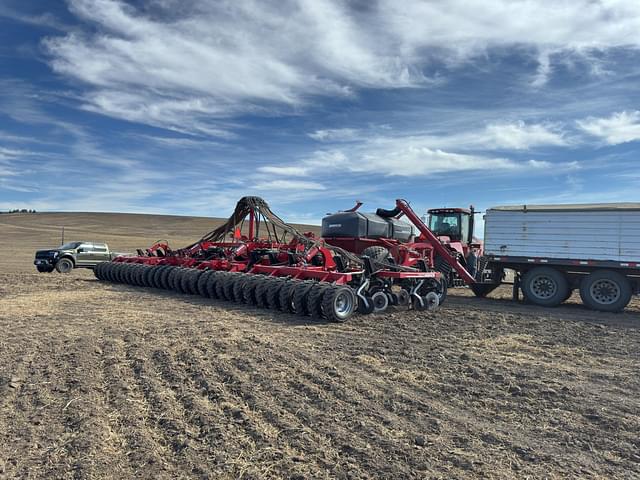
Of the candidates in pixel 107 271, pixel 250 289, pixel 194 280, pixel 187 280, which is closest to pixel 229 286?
pixel 250 289

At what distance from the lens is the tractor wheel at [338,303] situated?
9.45 m

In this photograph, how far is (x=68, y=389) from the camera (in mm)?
5062

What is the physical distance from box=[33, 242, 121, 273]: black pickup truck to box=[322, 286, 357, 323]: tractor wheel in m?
14.9

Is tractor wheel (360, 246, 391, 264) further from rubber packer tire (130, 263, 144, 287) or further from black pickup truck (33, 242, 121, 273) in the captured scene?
black pickup truck (33, 242, 121, 273)

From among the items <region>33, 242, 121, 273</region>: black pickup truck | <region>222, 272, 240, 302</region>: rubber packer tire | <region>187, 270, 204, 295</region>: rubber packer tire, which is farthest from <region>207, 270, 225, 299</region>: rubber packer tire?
<region>33, 242, 121, 273</region>: black pickup truck

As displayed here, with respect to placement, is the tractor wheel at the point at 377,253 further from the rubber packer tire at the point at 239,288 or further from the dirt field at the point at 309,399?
the dirt field at the point at 309,399

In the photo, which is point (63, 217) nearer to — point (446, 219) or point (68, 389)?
point (446, 219)

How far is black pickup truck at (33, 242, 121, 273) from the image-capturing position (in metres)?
20.6

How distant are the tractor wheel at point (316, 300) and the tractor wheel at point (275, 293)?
37.1 inches

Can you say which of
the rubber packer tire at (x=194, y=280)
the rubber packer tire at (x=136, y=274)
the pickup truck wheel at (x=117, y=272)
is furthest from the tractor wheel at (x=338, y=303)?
the pickup truck wheel at (x=117, y=272)

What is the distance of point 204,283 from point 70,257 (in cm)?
1095

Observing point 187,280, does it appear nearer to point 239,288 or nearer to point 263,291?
point 239,288

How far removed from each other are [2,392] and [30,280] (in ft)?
42.7

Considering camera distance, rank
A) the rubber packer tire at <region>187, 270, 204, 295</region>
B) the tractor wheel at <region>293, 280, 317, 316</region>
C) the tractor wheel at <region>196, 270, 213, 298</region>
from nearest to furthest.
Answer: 1. the tractor wheel at <region>293, 280, 317, 316</region>
2. the tractor wheel at <region>196, 270, 213, 298</region>
3. the rubber packer tire at <region>187, 270, 204, 295</region>
